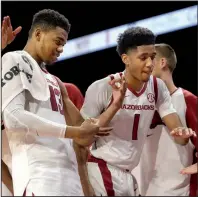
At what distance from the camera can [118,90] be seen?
2963 mm

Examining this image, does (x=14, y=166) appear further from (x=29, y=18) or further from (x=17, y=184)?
(x=29, y=18)

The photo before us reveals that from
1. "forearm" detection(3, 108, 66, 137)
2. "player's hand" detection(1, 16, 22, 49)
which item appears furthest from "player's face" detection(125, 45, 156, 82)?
"forearm" detection(3, 108, 66, 137)

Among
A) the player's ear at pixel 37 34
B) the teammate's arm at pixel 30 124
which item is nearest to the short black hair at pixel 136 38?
the player's ear at pixel 37 34

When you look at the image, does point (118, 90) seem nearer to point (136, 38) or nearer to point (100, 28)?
point (136, 38)

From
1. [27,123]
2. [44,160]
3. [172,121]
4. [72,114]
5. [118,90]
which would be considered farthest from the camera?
[172,121]

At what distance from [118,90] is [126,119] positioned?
40cm

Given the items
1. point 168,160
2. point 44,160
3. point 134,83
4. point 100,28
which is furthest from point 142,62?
point 100,28

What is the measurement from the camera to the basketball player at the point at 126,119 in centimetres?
329

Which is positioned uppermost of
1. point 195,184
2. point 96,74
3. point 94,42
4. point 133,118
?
point 94,42

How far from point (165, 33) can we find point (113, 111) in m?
3.34

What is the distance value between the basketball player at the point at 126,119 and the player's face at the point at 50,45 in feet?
2.20

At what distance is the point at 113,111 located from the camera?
3.03 metres

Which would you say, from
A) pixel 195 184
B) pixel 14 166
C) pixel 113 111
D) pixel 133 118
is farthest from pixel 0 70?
pixel 195 184

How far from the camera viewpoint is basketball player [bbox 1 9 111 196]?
2391 mm
